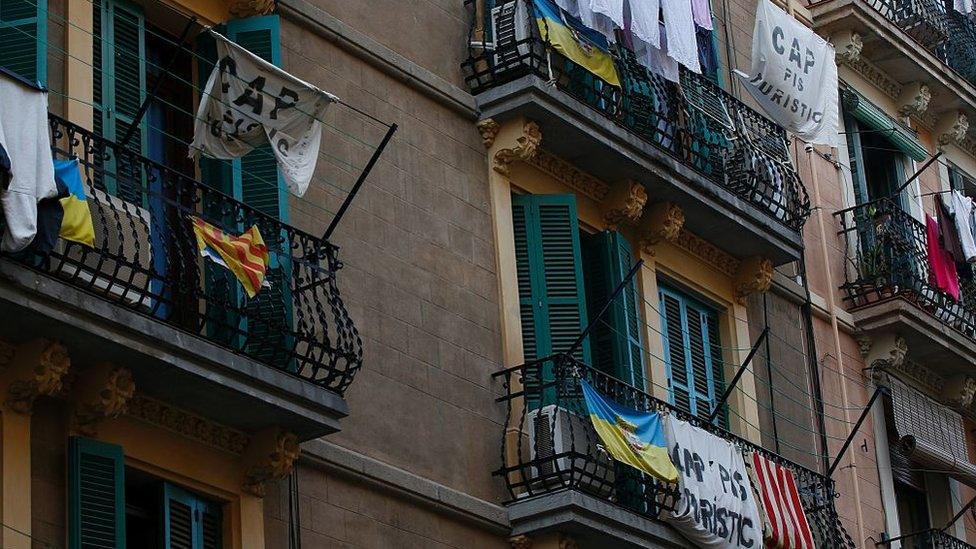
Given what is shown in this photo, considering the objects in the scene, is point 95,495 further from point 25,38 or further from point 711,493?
point 711,493

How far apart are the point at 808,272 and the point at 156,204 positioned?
1089 centimetres

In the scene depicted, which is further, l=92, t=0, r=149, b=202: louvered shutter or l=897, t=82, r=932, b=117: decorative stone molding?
l=897, t=82, r=932, b=117: decorative stone molding

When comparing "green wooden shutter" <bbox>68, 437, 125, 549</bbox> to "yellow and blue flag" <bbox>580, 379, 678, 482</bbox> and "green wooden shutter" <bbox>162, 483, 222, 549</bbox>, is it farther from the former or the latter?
"yellow and blue flag" <bbox>580, 379, 678, 482</bbox>

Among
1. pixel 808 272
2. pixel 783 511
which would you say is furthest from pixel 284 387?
pixel 808 272

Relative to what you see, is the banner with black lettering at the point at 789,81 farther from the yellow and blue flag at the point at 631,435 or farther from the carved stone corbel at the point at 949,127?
the yellow and blue flag at the point at 631,435

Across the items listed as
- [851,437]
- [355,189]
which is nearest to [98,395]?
Answer: [355,189]

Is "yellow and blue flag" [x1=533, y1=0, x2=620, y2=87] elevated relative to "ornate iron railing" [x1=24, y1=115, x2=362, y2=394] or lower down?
elevated

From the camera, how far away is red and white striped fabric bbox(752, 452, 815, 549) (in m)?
22.7

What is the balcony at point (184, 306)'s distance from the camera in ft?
51.2

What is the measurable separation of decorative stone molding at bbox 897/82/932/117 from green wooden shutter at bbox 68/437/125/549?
15.9m

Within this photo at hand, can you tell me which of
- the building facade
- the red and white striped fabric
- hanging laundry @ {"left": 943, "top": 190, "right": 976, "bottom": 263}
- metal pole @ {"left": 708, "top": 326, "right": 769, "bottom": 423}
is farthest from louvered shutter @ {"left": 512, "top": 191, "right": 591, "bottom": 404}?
hanging laundry @ {"left": 943, "top": 190, "right": 976, "bottom": 263}

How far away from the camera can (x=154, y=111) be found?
724 inches

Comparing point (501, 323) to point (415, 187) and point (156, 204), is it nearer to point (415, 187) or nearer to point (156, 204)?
point (415, 187)

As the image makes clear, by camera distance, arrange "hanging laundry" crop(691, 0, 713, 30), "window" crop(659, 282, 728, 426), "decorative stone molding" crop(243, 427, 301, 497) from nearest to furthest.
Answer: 1. "decorative stone molding" crop(243, 427, 301, 497)
2. "window" crop(659, 282, 728, 426)
3. "hanging laundry" crop(691, 0, 713, 30)
